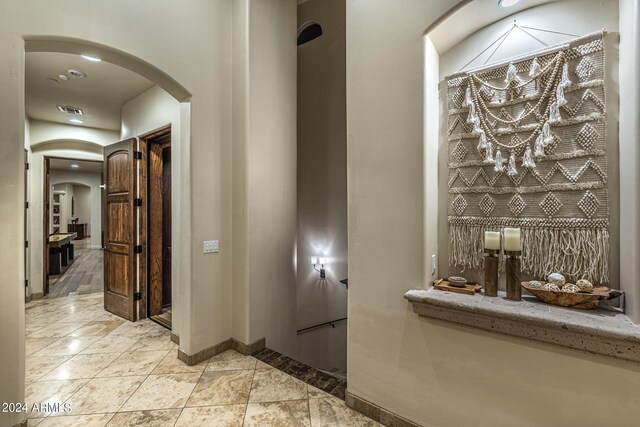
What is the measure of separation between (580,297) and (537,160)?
729 millimetres

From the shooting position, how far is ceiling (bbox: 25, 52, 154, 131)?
3074mm

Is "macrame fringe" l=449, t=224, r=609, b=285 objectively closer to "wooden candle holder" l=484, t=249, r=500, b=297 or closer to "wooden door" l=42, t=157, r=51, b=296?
"wooden candle holder" l=484, t=249, r=500, b=297

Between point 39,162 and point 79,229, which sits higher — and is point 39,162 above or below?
above

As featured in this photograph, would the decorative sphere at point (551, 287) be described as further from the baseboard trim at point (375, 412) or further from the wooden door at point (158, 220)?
the wooden door at point (158, 220)

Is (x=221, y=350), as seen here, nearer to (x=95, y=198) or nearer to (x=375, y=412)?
(x=375, y=412)

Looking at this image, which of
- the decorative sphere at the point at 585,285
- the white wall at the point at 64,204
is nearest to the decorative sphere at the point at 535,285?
the decorative sphere at the point at 585,285

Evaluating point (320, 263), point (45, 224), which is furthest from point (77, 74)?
point (320, 263)

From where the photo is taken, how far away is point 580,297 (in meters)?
1.37

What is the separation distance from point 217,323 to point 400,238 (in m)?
2.02

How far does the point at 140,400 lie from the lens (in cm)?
212

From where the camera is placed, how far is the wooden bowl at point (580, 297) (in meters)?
1.34

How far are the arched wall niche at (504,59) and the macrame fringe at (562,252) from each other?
61 mm

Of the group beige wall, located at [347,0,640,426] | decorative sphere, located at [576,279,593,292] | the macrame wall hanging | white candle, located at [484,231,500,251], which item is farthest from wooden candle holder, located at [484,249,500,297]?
decorative sphere, located at [576,279,593,292]

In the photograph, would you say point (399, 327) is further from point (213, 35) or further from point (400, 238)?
point (213, 35)
